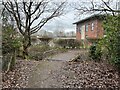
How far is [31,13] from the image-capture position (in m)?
8.75

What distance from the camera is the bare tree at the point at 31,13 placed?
8.44 metres

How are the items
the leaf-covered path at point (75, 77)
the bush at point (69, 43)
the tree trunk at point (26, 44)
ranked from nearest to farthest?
the leaf-covered path at point (75, 77) < the tree trunk at point (26, 44) < the bush at point (69, 43)

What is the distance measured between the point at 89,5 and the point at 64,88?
13.8ft

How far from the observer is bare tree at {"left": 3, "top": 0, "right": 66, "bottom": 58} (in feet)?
27.7

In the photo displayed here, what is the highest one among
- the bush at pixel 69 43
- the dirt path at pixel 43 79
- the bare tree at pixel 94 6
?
the bare tree at pixel 94 6

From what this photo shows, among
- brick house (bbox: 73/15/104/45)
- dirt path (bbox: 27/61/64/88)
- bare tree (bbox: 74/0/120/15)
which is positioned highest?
bare tree (bbox: 74/0/120/15)

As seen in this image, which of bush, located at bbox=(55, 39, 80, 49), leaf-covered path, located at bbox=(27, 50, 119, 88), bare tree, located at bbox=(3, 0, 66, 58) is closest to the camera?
leaf-covered path, located at bbox=(27, 50, 119, 88)

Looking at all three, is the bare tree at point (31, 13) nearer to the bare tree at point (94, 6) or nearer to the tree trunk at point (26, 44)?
the tree trunk at point (26, 44)

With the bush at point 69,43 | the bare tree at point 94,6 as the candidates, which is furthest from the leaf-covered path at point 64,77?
the bush at point 69,43

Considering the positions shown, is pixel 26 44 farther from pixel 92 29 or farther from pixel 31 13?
pixel 92 29

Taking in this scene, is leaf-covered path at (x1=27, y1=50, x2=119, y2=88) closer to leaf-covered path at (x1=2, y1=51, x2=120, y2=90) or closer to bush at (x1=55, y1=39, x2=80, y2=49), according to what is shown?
leaf-covered path at (x1=2, y1=51, x2=120, y2=90)

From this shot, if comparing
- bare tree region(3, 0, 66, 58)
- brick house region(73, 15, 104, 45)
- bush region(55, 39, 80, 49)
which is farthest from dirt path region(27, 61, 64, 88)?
bush region(55, 39, 80, 49)

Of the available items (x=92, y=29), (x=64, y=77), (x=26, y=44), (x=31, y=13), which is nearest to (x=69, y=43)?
(x=92, y=29)

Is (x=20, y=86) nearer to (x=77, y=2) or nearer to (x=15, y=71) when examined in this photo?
(x=15, y=71)
